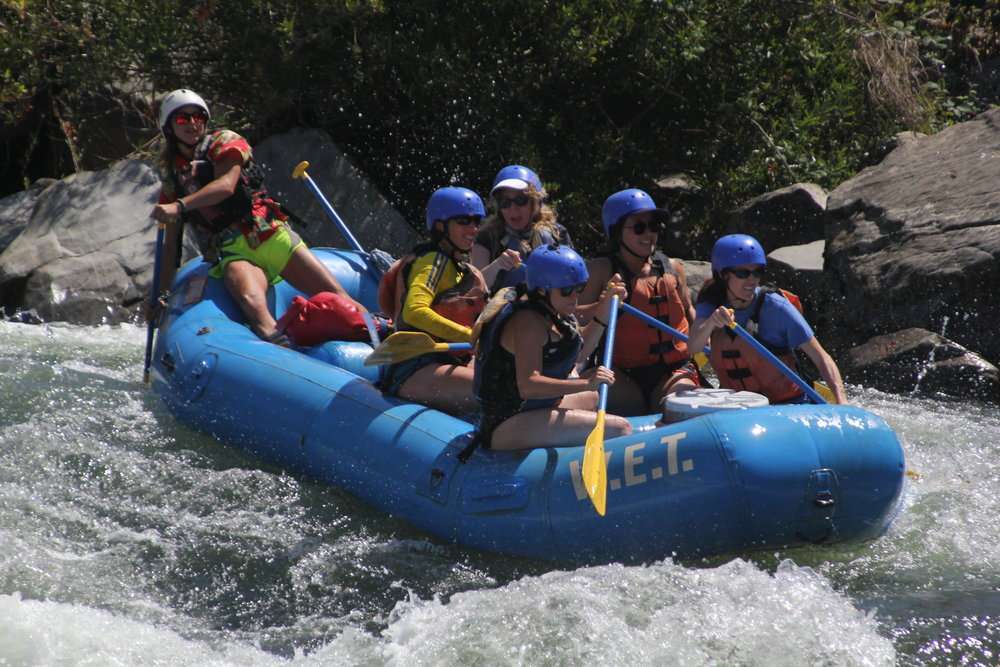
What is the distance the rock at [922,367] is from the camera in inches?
303

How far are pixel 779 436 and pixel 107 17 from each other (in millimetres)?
7367

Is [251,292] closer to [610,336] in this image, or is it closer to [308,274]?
[308,274]

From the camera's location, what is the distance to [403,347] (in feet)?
18.2

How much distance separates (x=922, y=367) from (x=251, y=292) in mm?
3968

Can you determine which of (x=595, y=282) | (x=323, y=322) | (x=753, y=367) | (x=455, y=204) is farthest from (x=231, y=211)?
(x=753, y=367)

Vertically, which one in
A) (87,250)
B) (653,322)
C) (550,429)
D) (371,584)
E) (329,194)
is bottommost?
(371,584)

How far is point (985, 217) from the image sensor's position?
814cm

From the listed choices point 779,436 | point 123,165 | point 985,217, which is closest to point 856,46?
point 985,217

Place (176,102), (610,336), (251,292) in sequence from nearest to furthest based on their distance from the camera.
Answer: (610,336), (251,292), (176,102)

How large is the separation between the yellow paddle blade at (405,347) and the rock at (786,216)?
462 centimetres

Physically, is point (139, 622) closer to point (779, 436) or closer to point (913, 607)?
point (779, 436)

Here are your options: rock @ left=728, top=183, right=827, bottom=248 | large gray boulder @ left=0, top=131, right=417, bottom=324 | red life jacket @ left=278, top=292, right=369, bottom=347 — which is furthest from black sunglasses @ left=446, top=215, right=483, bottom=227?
rock @ left=728, top=183, right=827, bottom=248

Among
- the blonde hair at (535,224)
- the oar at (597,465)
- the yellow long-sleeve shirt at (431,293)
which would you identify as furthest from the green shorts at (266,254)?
the oar at (597,465)

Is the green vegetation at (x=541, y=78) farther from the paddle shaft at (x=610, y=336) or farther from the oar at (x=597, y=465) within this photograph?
the oar at (x=597, y=465)
